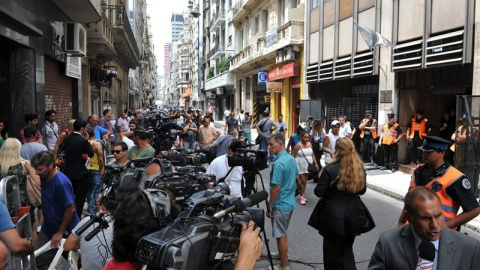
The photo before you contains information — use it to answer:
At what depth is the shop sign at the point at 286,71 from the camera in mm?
20188

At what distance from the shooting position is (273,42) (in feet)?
70.7

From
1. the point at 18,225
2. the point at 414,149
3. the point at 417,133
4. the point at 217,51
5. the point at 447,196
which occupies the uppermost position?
the point at 217,51

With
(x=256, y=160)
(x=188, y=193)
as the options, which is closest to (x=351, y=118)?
(x=256, y=160)

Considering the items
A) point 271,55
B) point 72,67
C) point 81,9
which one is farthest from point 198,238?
point 271,55

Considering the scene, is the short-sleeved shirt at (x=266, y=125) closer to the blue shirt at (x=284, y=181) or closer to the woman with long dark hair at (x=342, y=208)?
the blue shirt at (x=284, y=181)

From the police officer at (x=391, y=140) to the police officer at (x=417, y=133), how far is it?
426 millimetres

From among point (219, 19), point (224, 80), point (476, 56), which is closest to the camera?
point (476, 56)

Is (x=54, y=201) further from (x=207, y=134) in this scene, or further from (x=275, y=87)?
(x=275, y=87)

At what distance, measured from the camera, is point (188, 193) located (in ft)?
9.62

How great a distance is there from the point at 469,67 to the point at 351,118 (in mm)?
4765

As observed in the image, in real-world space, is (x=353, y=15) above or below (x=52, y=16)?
above

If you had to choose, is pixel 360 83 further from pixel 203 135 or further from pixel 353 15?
pixel 203 135

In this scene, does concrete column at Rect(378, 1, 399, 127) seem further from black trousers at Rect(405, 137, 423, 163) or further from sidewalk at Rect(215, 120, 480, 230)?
sidewalk at Rect(215, 120, 480, 230)

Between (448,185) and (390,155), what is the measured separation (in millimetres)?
9158
